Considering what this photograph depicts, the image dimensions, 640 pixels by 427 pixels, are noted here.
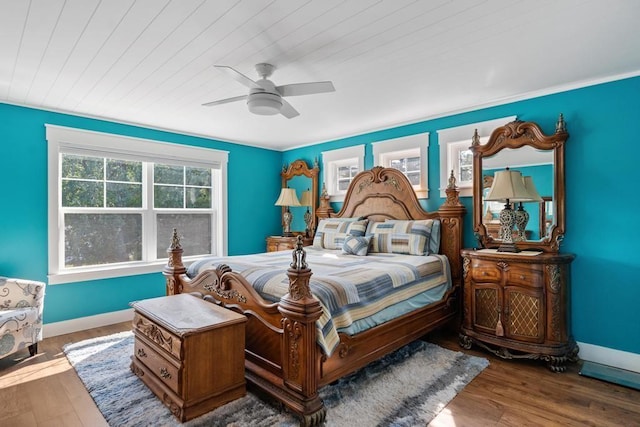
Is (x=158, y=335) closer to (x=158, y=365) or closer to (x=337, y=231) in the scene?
(x=158, y=365)

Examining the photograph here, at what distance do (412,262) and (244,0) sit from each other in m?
2.48

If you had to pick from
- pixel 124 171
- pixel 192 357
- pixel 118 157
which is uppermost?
pixel 118 157

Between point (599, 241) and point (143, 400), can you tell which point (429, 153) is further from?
point (143, 400)

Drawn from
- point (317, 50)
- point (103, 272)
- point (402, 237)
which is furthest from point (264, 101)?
point (103, 272)

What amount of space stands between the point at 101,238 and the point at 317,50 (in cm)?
Answer: 351

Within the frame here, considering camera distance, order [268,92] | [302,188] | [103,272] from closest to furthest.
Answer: [268,92] → [103,272] → [302,188]

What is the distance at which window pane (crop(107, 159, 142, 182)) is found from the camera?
4.26 metres

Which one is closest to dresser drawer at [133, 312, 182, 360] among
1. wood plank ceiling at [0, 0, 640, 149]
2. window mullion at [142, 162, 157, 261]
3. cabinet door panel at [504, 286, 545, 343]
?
Result: wood plank ceiling at [0, 0, 640, 149]

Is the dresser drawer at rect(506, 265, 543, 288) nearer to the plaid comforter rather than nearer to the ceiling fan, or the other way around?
the plaid comforter

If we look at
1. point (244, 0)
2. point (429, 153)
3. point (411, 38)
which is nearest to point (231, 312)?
point (244, 0)

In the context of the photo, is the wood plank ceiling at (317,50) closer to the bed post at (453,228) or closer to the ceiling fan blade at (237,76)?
the ceiling fan blade at (237,76)

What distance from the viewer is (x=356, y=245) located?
3.82m

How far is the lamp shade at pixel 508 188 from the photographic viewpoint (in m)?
3.18

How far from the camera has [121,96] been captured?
3.34 meters
